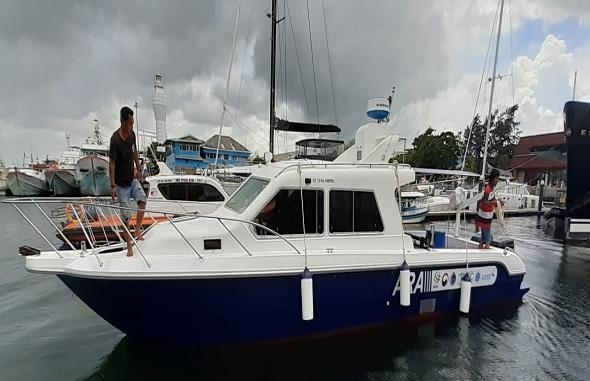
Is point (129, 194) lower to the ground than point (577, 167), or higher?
lower

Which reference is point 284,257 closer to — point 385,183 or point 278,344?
point 278,344

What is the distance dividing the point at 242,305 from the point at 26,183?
38603mm

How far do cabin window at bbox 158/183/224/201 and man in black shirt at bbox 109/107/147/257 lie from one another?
640 centimetres

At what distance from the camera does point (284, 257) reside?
4.22m

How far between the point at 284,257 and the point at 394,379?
1.96 meters

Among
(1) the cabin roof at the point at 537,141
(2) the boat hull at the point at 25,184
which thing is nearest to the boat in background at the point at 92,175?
(2) the boat hull at the point at 25,184

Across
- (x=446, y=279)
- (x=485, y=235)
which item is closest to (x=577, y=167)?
(x=485, y=235)

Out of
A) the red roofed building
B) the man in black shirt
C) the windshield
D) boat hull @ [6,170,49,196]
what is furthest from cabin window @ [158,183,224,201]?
boat hull @ [6,170,49,196]

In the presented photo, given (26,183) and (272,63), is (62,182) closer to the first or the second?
(26,183)

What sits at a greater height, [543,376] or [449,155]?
[449,155]

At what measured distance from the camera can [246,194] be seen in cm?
513

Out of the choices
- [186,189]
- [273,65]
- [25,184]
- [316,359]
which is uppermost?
[273,65]

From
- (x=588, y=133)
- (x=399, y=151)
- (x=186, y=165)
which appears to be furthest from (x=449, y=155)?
(x=399, y=151)

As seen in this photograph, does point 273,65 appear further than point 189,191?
Yes
